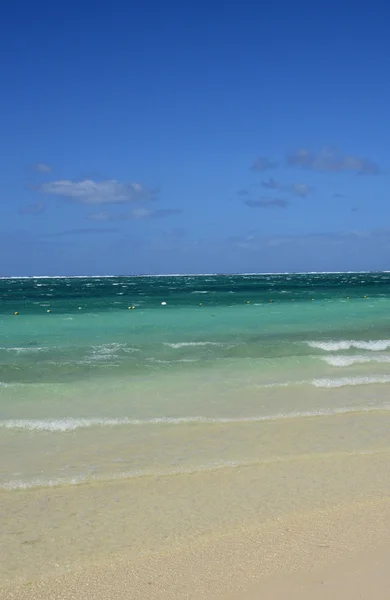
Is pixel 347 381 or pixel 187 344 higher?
pixel 187 344

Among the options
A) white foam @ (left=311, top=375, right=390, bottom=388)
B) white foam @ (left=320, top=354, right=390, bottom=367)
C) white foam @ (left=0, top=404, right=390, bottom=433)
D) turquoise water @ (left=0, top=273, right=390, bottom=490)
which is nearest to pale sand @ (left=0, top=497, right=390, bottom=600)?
turquoise water @ (left=0, top=273, right=390, bottom=490)

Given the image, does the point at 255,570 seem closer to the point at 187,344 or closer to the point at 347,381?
the point at 347,381

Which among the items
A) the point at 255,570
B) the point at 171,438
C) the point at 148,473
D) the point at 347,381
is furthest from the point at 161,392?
the point at 255,570

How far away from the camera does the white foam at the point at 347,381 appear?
1288 centimetres

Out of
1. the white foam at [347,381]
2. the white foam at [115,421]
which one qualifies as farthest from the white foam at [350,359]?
the white foam at [115,421]

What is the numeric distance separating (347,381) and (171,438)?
20.2 ft

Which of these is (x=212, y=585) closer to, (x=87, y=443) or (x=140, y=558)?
(x=140, y=558)

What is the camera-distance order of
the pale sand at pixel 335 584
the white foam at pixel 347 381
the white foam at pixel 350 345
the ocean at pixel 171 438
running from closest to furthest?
the pale sand at pixel 335 584, the ocean at pixel 171 438, the white foam at pixel 347 381, the white foam at pixel 350 345

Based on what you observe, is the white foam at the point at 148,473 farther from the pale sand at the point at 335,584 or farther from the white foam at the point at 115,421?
the pale sand at the point at 335,584

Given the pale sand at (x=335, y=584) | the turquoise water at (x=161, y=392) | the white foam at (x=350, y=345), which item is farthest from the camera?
the white foam at (x=350, y=345)

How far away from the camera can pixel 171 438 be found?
28.6 feet

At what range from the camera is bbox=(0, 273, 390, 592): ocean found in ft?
19.0

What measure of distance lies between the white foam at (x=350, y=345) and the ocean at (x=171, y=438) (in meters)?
0.22

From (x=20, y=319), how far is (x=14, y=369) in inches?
713
